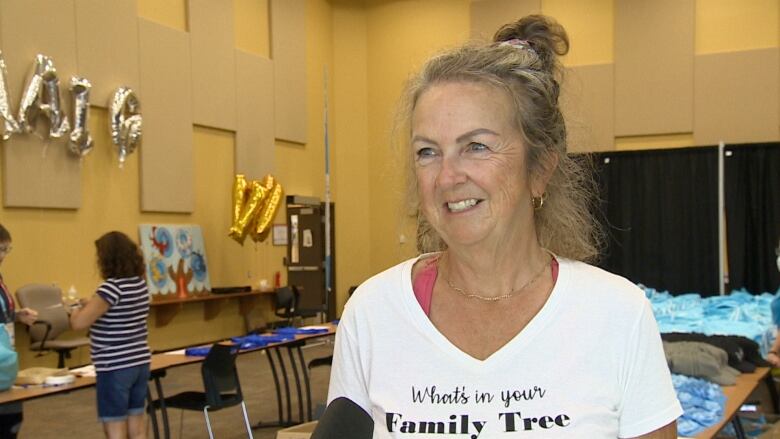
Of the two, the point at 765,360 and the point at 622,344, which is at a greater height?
the point at 622,344

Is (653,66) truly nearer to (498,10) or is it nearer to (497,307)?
(498,10)

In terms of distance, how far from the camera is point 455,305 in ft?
4.45

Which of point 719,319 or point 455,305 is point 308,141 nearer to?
point 719,319

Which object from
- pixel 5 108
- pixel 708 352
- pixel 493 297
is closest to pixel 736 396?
pixel 708 352

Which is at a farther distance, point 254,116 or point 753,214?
point 254,116

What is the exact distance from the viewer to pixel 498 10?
13891mm

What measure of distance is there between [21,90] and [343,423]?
886 centimetres

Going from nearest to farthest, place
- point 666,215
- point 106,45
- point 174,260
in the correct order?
1. point 106,45
2. point 174,260
3. point 666,215

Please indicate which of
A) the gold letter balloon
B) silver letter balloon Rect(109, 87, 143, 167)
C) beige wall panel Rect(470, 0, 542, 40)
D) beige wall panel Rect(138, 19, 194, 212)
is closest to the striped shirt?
silver letter balloon Rect(109, 87, 143, 167)

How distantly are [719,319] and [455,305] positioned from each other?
22.0 feet

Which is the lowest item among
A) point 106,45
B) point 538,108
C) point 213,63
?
point 538,108

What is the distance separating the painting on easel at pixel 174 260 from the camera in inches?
407

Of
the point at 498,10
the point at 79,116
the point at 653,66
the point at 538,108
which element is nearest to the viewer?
the point at 538,108

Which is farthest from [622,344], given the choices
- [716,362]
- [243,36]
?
[243,36]
